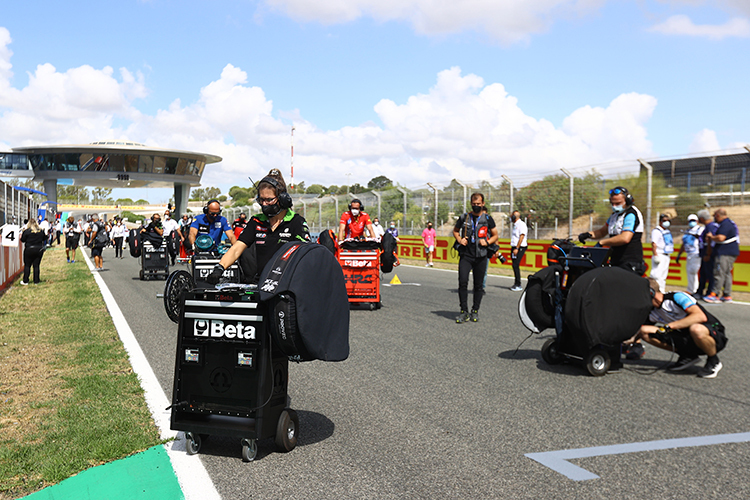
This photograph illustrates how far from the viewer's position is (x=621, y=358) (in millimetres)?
7156

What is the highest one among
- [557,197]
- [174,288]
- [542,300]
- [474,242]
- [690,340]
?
[557,197]

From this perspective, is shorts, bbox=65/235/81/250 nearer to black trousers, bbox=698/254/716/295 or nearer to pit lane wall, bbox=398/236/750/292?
pit lane wall, bbox=398/236/750/292

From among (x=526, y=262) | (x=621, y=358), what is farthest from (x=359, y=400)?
(x=526, y=262)

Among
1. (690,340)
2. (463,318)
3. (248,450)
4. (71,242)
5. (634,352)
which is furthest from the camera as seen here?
(71,242)

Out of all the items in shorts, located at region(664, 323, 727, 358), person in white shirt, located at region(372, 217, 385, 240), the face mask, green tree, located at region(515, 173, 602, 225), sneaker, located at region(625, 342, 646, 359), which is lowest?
sneaker, located at region(625, 342, 646, 359)

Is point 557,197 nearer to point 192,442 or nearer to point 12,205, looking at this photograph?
point 192,442

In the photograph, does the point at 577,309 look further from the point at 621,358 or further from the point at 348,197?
the point at 348,197

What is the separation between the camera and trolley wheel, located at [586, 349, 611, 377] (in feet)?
20.6

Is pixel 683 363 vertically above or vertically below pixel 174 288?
below

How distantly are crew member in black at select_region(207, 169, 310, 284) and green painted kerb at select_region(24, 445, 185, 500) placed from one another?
148 centimetres

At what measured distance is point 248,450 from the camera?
394 cm

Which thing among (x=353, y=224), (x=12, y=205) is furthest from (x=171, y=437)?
(x=12, y=205)

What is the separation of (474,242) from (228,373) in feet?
20.1

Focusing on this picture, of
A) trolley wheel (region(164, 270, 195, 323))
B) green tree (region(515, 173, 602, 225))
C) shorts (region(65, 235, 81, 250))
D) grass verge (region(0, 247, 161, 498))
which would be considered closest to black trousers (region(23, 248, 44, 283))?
grass verge (region(0, 247, 161, 498))
